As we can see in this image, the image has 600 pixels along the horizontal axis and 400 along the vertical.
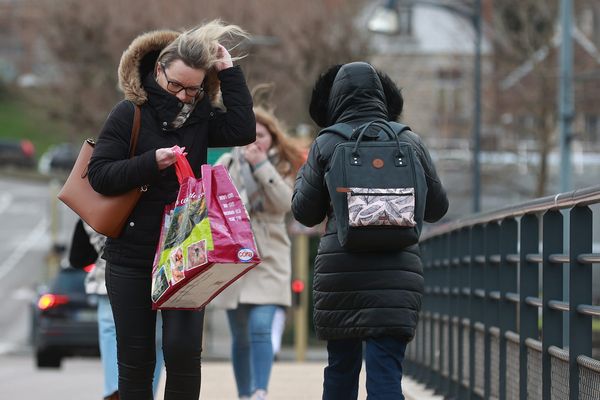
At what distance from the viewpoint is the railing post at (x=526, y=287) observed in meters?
7.24

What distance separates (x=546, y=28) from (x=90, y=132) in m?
12.6

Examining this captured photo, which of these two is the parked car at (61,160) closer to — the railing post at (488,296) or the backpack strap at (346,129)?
the railing post at (488,296)

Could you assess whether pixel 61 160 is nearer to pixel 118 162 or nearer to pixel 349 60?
pixel 349 60

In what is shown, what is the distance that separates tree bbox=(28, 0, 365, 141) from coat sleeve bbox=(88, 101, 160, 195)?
31845 millimetres

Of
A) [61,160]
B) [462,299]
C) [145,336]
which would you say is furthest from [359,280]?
[61,160]

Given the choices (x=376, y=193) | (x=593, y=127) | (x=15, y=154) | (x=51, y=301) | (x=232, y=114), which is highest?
(x=15, y=154)

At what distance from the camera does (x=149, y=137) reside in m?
6.06

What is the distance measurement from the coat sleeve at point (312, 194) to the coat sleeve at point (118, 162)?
550 millimetres

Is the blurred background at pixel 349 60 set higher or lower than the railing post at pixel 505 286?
higher

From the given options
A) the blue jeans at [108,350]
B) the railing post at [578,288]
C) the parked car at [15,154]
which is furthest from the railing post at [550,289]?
the parked car at [15,154]

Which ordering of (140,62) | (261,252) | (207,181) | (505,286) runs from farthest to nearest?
(261,252), (505,286), (140,62), (207,181)

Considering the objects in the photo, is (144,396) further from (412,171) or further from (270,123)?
(270,123)

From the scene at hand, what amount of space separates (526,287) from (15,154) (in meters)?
74.5

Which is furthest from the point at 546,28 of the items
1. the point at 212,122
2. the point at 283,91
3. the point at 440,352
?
the point at 212,122
